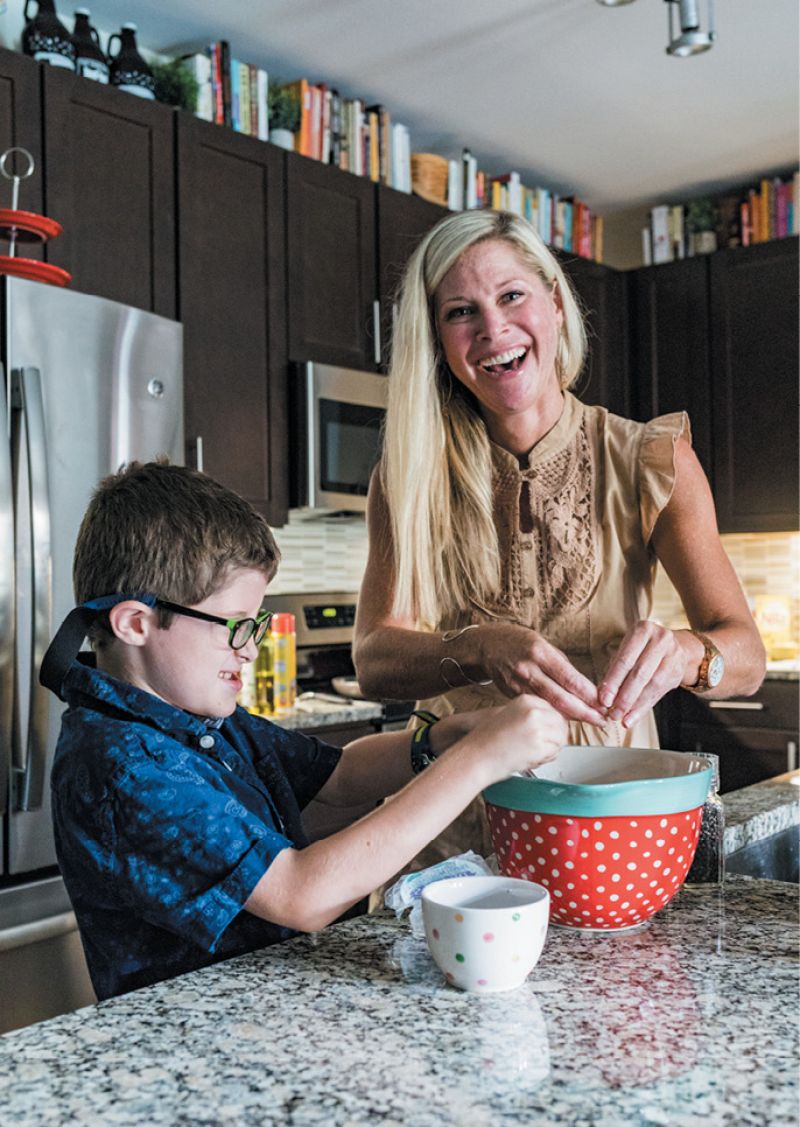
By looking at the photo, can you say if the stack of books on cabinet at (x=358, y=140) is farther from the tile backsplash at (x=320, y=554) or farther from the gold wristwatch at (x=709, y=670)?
the gold wristwatch at (x=709, y=670)

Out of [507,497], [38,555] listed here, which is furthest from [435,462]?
[38,555]

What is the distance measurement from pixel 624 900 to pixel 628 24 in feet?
9.41

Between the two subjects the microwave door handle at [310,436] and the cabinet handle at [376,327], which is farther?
the cabinet handle at [376,327]

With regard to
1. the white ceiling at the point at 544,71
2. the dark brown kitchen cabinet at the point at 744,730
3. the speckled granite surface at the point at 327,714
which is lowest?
the dark brown kitchen cabinet at the point at 744,730

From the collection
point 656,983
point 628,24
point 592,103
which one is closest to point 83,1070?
point 656,983

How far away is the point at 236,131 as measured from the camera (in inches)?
123

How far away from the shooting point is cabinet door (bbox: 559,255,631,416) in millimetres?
4281

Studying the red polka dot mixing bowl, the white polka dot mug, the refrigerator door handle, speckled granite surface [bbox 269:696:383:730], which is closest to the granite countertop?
speckled granite surface [bbox 269:696:383:730]

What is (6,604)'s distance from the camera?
217 centimetres

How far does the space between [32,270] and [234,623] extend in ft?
4.90

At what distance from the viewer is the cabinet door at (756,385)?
404 centimetres

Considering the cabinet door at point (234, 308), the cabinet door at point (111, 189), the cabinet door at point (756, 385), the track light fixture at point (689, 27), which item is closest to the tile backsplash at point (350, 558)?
the cabinet door at point (756, 385)

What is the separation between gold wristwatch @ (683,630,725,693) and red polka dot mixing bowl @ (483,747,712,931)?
0.62 ft

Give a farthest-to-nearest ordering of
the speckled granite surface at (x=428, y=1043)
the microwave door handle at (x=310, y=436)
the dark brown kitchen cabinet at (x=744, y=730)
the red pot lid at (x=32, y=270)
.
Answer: the dark brown kitchen cabinet at (x=744, y=730)
the microwave door handle at (x=310, y=436)
the red pot lid at (x=32, y=270)
the speckled granite surface at (x=428, y=1043)
